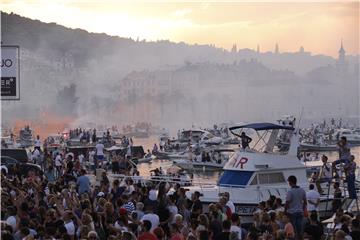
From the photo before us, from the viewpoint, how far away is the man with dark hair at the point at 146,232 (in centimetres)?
1027

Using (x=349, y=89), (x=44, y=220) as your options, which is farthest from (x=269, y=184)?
(x=349, y=89)

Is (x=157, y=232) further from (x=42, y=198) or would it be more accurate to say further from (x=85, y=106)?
(x=85, y=106)

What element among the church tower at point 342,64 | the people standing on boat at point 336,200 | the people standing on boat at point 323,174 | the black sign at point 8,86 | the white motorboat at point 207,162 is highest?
the church tower at point 342,64

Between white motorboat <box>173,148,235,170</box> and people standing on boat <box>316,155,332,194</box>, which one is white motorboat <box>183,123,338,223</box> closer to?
people standing on boat <box>316,155,332,194</box>

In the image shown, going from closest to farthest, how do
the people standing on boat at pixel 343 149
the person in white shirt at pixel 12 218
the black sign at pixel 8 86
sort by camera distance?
the person in white shirt at pixel 12 218 → the people standing on boat at pixel 343 149 → the black sign at pixel 8 86

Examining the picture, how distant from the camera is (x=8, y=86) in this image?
18.8 m

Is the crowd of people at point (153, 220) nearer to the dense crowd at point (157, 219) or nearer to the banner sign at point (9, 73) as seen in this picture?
the dense crowd at point (157, 219)

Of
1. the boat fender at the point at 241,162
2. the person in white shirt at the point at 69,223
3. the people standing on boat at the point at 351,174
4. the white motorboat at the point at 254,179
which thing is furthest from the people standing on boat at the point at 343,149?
the person in white shirt at the point at 69,223

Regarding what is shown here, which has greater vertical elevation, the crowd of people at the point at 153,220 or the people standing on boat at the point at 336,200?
the crowd of people at the point at 153,220

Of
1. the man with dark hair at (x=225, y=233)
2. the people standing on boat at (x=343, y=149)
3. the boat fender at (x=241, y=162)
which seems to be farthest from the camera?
the boat fender at (x=241, y=162)

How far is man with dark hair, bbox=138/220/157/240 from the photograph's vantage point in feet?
33.7

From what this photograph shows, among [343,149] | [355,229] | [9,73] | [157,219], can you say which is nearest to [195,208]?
[157,219]

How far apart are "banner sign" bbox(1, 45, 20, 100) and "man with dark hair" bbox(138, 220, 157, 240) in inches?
358

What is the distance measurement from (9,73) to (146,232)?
9454 mm
